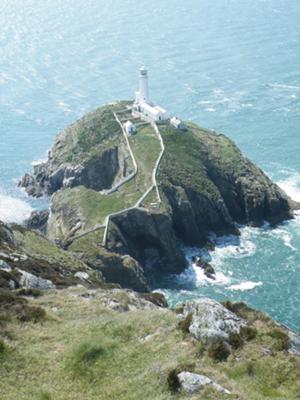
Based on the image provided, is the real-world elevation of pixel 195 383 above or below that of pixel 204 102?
above

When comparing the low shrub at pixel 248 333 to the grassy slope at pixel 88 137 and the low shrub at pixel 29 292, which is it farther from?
the grassy slope at pixel 88 137

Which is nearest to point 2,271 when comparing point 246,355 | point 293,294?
point 246,355

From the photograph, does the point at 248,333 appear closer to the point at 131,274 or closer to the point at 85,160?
the point at 131,274

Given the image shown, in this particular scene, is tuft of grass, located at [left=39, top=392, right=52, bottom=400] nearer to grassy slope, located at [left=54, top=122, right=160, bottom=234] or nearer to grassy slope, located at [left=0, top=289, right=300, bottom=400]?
grassy slope, located at [left=0, top=289, right=300, bottom=400]

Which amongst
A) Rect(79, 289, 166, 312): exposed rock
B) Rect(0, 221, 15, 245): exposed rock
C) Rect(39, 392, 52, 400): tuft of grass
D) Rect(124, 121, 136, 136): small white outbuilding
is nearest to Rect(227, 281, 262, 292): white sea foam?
Rect(0, 221, 15, 245): exposed rock

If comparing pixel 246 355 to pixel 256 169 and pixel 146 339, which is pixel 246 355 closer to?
pixel 146 339

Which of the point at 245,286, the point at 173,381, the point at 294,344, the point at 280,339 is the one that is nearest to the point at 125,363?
the point at 173,381

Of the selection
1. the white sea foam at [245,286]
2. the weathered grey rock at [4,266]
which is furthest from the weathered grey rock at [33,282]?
the white sea foam at [245,286]
